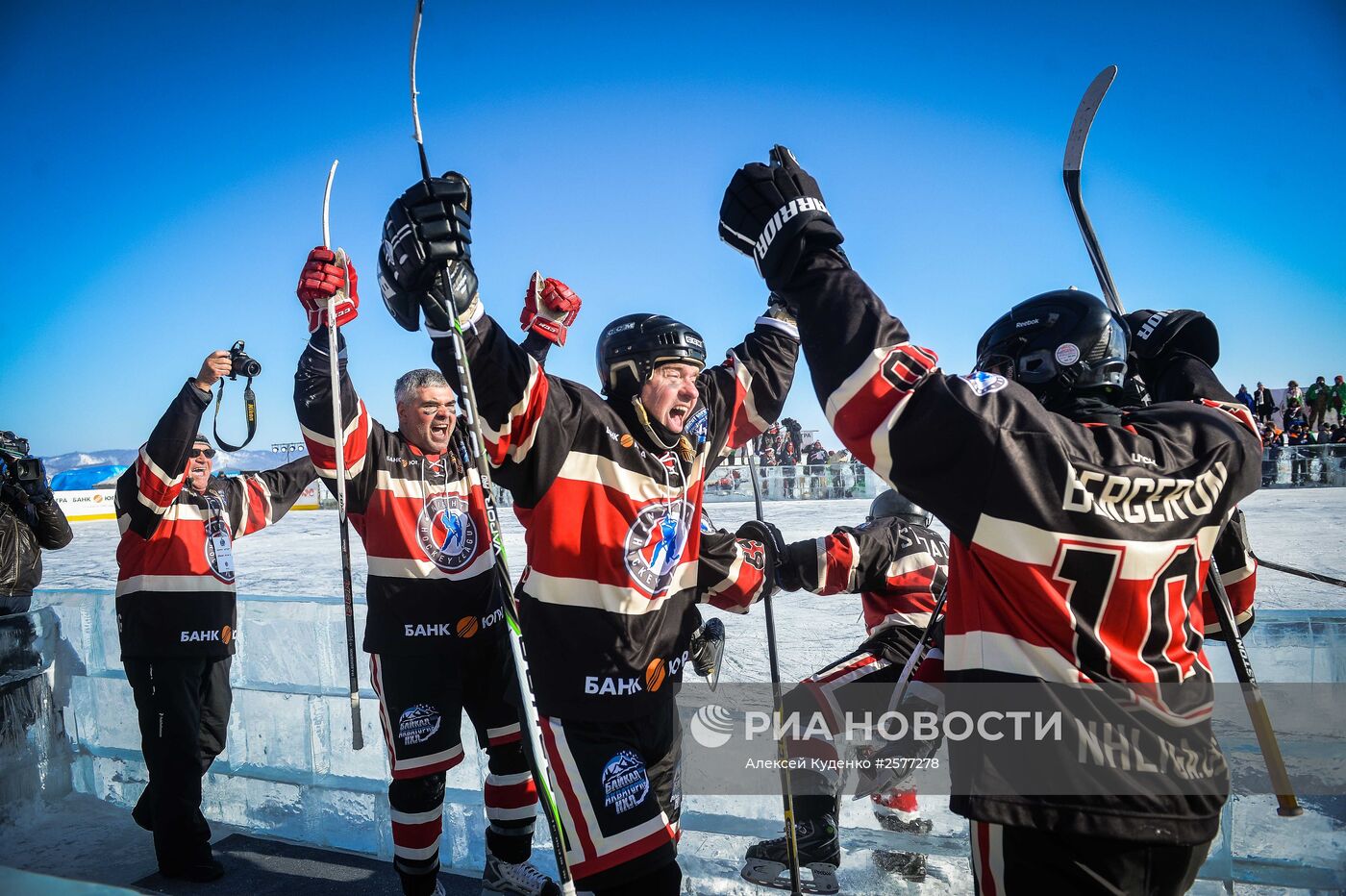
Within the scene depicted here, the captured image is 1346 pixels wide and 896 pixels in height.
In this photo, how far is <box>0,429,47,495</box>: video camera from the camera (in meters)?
4.72

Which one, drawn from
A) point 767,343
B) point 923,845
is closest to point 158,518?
point 767,343

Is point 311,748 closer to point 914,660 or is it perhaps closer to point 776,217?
point 914,660

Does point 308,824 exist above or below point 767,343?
below

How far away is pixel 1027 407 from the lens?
1396 millimetres

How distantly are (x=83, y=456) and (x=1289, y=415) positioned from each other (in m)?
37.2

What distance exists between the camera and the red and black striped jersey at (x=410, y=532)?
3.15m

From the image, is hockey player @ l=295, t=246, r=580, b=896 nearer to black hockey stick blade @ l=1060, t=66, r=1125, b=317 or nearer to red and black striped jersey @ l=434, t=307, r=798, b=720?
red and black striped jersey @ l=434, t=307, r=798, b=720

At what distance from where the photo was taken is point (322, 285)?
8.59ft

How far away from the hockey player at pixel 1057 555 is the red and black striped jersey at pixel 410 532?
199 cm

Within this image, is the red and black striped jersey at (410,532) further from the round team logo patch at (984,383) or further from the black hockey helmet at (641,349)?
the round team logo patch at (984,383)

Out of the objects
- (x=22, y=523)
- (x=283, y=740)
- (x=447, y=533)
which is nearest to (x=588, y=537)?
(x=447, y=533)

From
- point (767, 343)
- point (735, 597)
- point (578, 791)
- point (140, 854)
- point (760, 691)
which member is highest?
point (767, 343)

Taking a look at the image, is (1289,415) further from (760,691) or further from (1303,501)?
(760,691)

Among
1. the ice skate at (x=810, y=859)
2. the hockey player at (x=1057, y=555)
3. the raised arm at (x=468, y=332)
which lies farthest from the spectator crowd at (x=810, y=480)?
the hockey player at (x=1057, y=555)
